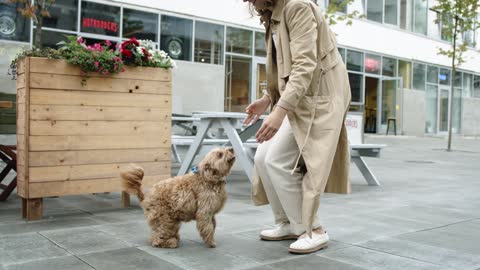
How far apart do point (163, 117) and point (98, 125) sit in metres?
0.64

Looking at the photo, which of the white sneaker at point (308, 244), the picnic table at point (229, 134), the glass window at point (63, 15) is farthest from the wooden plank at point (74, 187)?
the glass window at point (63, 15)

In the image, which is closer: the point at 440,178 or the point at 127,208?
the point at 127,208

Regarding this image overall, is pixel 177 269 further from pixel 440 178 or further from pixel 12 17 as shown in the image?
pixel 12 17

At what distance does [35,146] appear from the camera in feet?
13.2

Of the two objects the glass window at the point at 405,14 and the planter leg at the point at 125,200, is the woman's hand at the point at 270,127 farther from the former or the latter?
the glass window at the point at 405,14

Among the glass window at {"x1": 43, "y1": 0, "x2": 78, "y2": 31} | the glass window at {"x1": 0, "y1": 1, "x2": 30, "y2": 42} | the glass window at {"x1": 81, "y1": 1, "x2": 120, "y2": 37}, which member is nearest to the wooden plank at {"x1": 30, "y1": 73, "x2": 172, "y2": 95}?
the glass window at {"x1": 0, "y1": 1, "x2": 30, "y2": 42}

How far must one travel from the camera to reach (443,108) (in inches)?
1040

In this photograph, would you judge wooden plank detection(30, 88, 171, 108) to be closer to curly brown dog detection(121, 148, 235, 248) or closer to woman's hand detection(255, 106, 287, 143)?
curly brown dog detection(121, 148, 235, 248)

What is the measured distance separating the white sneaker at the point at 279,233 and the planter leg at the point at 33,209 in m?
1.87

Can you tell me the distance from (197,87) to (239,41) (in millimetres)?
2439

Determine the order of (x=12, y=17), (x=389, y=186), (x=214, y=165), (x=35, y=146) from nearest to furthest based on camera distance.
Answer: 1. (x=214, y=165)
2. (x=35, y=146)
3. (x=389, y=186)
4. (x=12, y=17)

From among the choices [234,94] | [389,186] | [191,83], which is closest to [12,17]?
[191,83]

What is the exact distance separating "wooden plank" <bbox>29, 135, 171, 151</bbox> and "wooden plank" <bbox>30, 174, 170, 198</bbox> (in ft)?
0.94

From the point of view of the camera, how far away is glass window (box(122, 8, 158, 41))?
13.3m
